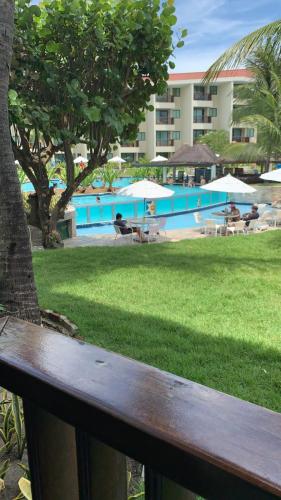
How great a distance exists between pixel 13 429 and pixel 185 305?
4136mm

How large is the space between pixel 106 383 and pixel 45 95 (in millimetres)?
10411

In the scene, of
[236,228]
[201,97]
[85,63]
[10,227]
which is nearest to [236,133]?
[201,97]

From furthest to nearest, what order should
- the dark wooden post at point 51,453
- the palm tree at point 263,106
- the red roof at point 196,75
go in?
the red roof at point 196,75
the palm tree at point 263,106
the dark wooden post at point 51,453

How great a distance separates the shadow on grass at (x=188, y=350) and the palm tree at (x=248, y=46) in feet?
23.8

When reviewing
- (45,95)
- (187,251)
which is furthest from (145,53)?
(187,251)

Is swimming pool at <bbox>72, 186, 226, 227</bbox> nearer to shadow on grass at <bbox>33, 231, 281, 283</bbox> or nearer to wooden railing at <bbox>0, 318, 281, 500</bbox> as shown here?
shadow on grass at <bbox>33, 231, 281, 283</bbox>

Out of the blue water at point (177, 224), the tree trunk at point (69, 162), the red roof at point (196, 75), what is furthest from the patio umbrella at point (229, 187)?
the red roof at point (196, 75)

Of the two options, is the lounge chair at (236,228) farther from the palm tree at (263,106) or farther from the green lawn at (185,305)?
the palm tree at (263,106)

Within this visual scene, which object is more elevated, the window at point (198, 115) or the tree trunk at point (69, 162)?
the window at point (198, 115)

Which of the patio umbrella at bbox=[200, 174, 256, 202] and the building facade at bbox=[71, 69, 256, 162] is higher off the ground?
the building facade at bbox=[71, 69, 256, 162]

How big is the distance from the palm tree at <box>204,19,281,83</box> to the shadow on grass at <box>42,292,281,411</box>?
7256 millimetres

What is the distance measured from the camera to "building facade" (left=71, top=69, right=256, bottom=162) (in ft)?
188

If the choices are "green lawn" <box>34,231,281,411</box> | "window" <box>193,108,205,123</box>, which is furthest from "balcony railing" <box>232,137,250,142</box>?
"green lawn" <box>34,231,281,411</box>

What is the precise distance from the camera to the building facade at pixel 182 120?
188ft
